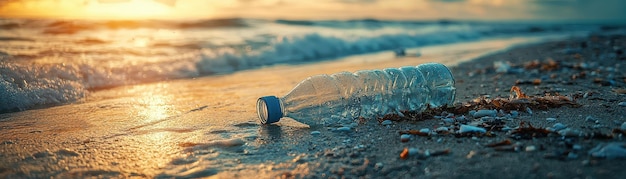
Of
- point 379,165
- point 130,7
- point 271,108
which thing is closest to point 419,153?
point 379,165

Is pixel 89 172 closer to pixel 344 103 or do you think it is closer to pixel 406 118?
pixel 344 103

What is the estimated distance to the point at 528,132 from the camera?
2383 mm

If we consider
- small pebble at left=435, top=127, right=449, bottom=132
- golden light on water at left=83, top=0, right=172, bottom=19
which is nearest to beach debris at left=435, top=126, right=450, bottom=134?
small pebble at left=435, top=127, right=449, bottom=132

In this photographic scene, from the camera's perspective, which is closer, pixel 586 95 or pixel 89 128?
pixel 89 128

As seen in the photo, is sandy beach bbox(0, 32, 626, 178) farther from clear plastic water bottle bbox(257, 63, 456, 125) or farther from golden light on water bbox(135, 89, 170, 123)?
clear plastic water bottle bbox(257, 63, 456, 125)

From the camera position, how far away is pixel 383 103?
10.7 ft

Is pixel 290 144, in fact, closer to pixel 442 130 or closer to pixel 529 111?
pixel 442 130

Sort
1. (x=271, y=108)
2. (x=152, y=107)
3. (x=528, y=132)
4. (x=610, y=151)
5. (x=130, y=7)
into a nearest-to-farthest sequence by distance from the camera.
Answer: (x=610, y=151)
(x=528, y=132)
(x=271, y=108)
(x=152, y=107)
(x=130, y=7)

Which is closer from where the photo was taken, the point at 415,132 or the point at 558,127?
the point at 558,127

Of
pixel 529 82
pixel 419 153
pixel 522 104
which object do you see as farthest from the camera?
pixel 529 82

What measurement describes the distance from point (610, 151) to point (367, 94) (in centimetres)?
158

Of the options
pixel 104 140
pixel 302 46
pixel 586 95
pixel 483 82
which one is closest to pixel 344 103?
pixel 104 140

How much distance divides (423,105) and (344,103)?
626mm

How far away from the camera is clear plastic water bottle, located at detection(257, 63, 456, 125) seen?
117 inches
